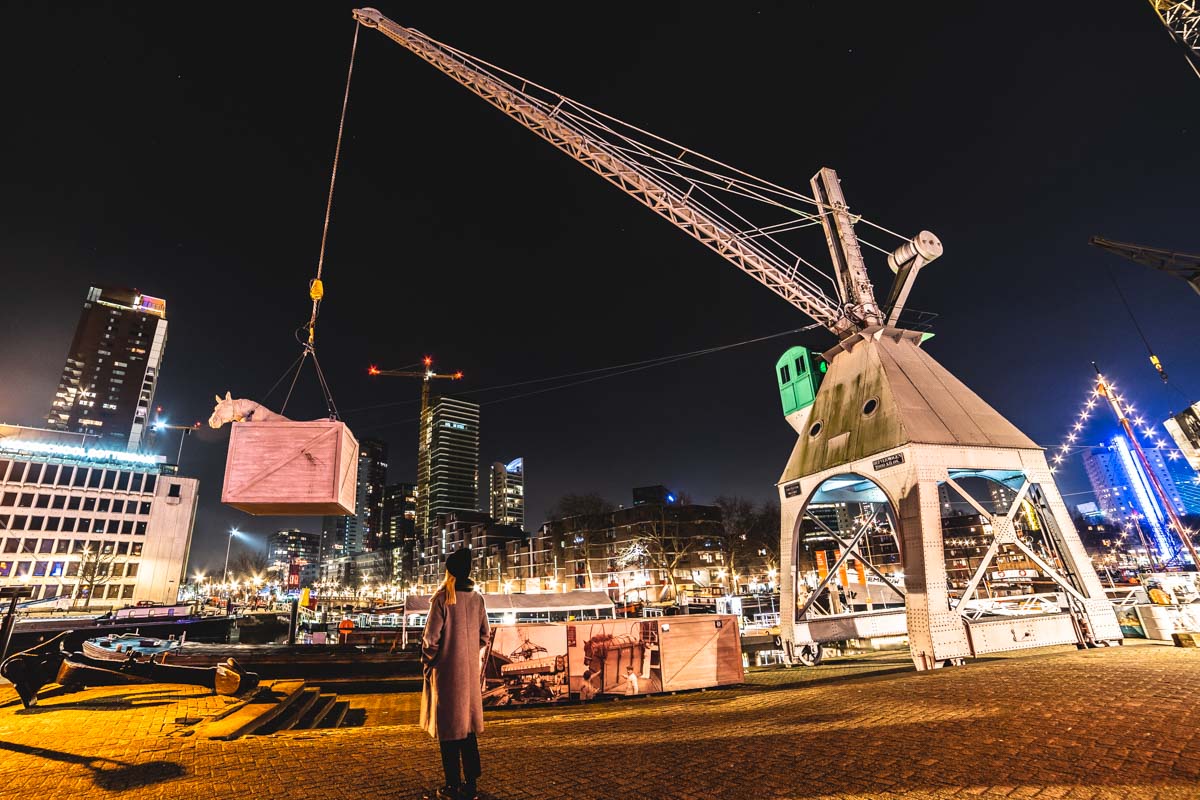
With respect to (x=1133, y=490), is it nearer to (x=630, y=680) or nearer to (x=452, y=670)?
(x=630, y=680)

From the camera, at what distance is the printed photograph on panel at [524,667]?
1006cm

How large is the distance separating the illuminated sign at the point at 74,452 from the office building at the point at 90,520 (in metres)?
0.10

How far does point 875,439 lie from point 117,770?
14.6m

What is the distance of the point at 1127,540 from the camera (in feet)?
482

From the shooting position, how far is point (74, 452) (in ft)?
261

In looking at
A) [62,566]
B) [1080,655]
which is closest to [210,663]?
[1080,655]

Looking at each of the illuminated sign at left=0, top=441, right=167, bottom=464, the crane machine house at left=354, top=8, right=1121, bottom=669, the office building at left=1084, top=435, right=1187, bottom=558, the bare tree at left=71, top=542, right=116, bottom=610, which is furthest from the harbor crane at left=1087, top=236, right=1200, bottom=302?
the illuminated sign at left=0, top=441, right=167, bottom=464

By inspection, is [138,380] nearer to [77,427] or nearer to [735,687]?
[77,427]

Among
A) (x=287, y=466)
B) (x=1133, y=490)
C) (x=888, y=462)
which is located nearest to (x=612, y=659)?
(x=287, y=466)

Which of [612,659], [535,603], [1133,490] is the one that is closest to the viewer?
[612,659]

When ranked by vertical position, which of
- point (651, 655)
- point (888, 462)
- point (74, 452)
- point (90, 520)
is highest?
point (74, 452)

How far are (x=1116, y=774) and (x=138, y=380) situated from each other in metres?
190

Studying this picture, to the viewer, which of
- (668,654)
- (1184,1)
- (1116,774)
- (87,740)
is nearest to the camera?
(1116,774)

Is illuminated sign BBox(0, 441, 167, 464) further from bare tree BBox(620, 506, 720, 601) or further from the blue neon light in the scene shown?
the blue neon light
